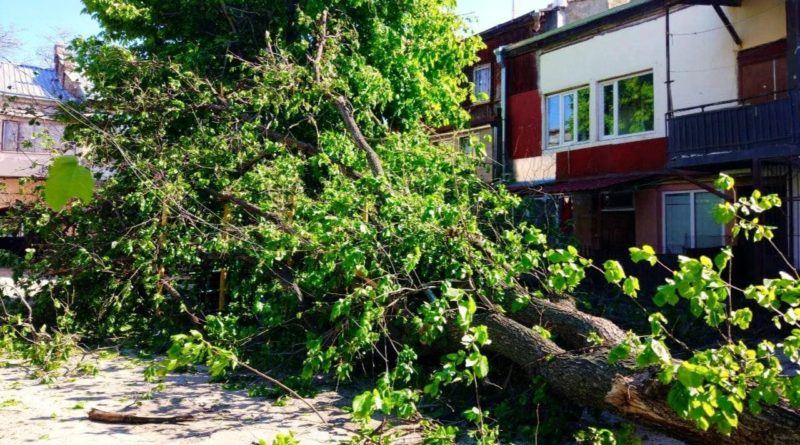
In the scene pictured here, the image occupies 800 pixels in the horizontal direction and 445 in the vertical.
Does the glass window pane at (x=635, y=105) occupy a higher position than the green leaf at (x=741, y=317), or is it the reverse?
the glass window pane at (x=635, y=105)

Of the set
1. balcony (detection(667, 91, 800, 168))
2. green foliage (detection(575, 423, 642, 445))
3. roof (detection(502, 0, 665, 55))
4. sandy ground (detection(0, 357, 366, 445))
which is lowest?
sandy ground (detection(0, 357, 366, 445))

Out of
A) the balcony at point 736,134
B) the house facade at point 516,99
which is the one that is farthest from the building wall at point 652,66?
the balcony at point 736,134

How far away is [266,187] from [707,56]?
892cm

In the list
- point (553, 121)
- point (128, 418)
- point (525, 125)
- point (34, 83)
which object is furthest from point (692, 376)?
point (525, 125)

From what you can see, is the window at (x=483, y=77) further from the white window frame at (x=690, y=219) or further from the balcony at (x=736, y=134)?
the balcony at (x=736, y=134)

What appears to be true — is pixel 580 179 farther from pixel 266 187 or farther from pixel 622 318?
pixel 266 187

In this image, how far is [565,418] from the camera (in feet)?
17.9

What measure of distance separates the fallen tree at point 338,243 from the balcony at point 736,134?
3.03 metres

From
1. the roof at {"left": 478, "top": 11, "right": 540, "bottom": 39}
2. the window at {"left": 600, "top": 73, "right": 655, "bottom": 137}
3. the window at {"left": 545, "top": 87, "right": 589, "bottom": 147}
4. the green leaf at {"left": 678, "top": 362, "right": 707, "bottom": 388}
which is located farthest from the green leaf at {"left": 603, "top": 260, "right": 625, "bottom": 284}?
the roof at {"left": 478, "top": 11, "right": 540, "bottom": 39}

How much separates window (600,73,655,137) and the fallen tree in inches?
138

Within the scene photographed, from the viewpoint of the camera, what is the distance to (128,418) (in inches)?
226

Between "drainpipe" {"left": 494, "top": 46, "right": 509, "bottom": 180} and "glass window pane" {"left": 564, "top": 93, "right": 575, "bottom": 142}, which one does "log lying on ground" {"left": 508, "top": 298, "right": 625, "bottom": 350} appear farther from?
"drainpipe" {"left": 494, "top": 46, "right": 509, "bottom": 180}

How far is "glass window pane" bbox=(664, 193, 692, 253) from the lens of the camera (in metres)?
13.1

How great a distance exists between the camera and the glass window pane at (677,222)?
1308cm
